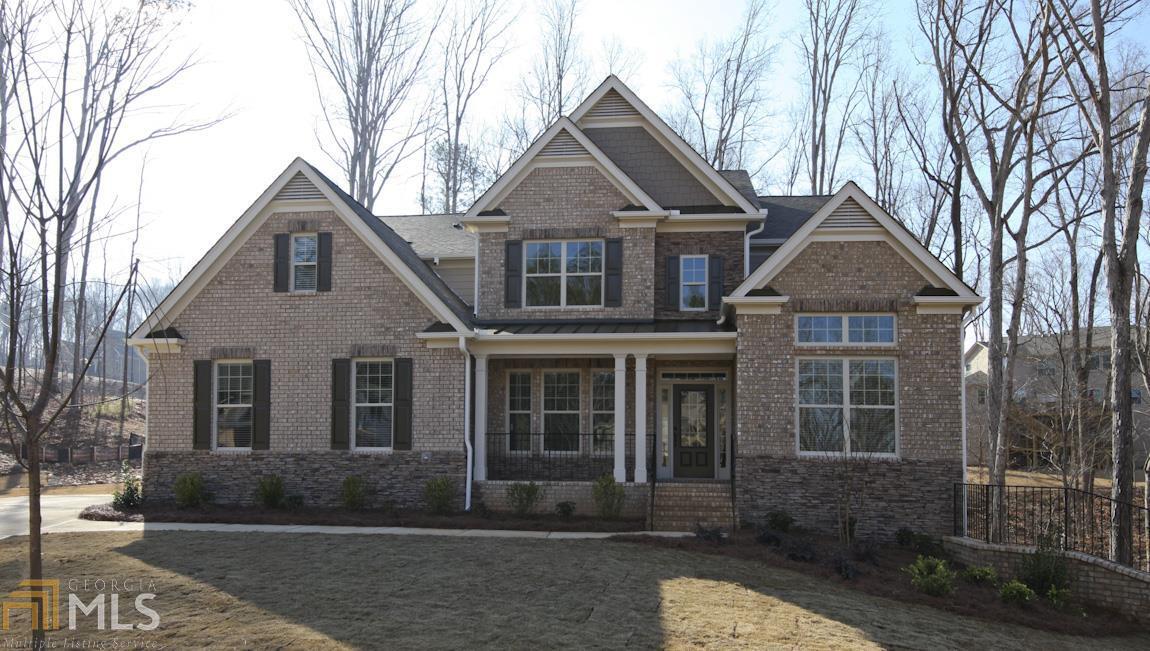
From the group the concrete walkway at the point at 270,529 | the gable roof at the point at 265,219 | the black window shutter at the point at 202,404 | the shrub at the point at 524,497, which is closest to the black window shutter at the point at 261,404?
the black window shutter at the point at 202,404

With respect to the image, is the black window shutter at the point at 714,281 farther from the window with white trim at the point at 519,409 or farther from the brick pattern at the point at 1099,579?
the brick pattern at the point at 1099,579

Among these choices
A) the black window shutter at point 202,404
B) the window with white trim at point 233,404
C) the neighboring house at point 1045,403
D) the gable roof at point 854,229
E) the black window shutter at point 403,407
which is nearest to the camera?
the gable roof at point 854,229

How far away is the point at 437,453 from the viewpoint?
15531 millimetres

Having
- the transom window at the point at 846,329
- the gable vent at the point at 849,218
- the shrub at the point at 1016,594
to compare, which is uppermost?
the gable vent at the point at 849,218

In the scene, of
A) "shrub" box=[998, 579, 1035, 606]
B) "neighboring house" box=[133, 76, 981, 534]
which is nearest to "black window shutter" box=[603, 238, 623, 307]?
"neighboring house" box=[133, 76, 981, 534]

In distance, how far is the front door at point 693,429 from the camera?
57.2 feet

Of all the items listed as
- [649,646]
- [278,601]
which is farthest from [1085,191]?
[278,601]

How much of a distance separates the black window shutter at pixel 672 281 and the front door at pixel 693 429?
176cm

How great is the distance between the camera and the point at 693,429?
17516 mm

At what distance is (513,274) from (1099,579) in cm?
1147

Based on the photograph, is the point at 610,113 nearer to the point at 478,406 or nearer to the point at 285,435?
the point at 478,406

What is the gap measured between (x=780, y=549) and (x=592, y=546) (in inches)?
111

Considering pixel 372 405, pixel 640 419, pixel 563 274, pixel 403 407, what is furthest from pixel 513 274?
pixel 640 419

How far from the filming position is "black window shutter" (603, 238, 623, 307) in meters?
17.2
